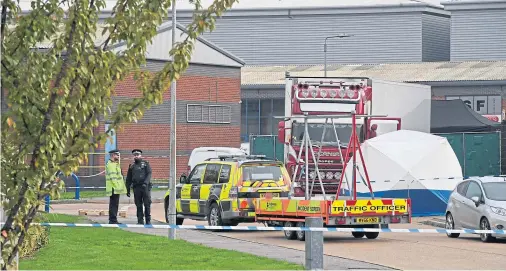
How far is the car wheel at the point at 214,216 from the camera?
2486cm

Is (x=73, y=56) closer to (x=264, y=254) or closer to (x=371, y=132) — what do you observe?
(x=264, y=254)

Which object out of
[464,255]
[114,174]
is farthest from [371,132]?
[464,255]

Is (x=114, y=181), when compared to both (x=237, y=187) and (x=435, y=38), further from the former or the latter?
(x=435, y=38)

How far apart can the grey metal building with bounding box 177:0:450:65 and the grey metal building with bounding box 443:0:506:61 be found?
2.45 metres

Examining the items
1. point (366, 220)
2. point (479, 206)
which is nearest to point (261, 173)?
point (366, 220)

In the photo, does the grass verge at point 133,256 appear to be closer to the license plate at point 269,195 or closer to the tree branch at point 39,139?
the license plate at point 269,195

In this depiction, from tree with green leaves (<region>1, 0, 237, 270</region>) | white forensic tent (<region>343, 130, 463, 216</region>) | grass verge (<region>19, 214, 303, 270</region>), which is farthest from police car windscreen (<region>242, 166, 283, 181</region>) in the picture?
tree with green leaves (<region>1, 0, 237, 270</region>)

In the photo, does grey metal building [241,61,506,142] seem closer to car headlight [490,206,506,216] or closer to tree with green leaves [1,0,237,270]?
car headlight [490,206,506,216]

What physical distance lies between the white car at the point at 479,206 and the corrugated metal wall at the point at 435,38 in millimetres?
61155

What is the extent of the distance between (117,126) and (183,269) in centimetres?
508

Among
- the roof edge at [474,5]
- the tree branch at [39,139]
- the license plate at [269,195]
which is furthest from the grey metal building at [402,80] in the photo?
the tree branch at [39,139]

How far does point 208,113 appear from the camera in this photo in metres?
61.5

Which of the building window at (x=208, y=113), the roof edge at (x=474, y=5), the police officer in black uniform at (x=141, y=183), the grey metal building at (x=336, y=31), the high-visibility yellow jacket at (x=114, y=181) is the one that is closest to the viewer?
the high-visibility yellow jacket at (x=114, y=181)

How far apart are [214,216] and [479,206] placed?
575 cm
